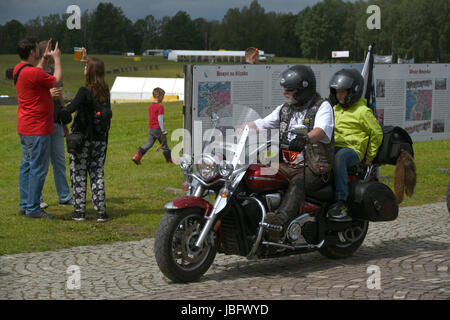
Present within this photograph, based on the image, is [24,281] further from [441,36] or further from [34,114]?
[441,36]

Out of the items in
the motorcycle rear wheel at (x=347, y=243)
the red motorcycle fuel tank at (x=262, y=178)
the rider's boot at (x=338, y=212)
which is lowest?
the motorcycle rear wheel at (x=347, y=243)

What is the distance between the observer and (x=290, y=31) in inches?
7170

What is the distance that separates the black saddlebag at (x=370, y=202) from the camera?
7113 millimetres

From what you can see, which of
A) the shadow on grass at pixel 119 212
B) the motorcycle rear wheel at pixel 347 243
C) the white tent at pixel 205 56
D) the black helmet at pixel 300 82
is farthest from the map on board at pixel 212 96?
the white tent at pixel 205 56

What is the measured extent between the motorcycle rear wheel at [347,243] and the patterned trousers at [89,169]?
319cm

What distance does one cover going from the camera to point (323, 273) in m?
6.82

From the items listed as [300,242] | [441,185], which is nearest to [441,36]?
[441,185]

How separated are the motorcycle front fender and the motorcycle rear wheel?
154cm

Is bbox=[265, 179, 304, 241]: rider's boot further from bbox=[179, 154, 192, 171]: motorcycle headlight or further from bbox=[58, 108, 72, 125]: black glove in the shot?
bbox=[58, 108, 72, 125]: black glove

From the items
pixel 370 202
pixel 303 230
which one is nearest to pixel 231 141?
pixel 303 230

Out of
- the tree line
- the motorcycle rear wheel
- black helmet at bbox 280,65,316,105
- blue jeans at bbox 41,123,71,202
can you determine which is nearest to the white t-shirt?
black helmet at bbox 280,65,316,105

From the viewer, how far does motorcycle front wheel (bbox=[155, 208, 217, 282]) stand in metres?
6.07

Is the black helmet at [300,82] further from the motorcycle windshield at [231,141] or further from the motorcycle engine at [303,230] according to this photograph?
the motorcycle engine at [303,230]

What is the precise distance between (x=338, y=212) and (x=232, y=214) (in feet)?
4.06
